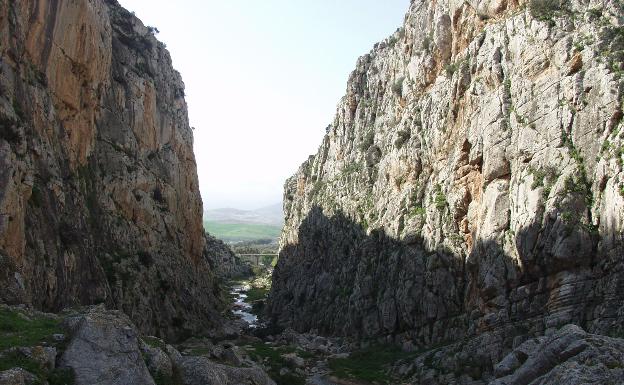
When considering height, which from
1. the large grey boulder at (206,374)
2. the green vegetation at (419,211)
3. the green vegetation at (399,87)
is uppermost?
the green vegetation at (399,87)

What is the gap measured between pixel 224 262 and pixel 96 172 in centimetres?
11364

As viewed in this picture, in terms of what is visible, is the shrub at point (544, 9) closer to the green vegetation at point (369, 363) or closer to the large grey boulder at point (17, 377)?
the green vegetation at point (369, 363)

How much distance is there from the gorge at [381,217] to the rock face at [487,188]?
189mm

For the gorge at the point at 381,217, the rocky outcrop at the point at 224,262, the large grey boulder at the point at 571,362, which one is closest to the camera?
the large grey boulder at the point at 571,362

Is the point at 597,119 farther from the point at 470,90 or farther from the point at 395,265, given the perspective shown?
the point at 395,265

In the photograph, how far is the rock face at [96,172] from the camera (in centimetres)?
3612

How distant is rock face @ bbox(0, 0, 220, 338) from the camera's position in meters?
36.1

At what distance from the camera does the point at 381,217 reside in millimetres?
68625

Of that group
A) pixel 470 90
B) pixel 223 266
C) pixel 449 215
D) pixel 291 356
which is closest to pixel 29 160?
pixel 291 356

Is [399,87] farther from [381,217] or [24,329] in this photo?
[24,329]

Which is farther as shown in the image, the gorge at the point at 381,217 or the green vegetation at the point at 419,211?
the green vegetation at the point at 419,211

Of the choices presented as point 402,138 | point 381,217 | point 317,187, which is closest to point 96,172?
point 381,217

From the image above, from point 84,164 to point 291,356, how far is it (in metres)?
28.4

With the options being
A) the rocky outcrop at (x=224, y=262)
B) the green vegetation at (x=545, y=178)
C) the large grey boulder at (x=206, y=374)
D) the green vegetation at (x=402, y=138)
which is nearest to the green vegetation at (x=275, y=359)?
the large grey boulder at (x=206, y=374)
